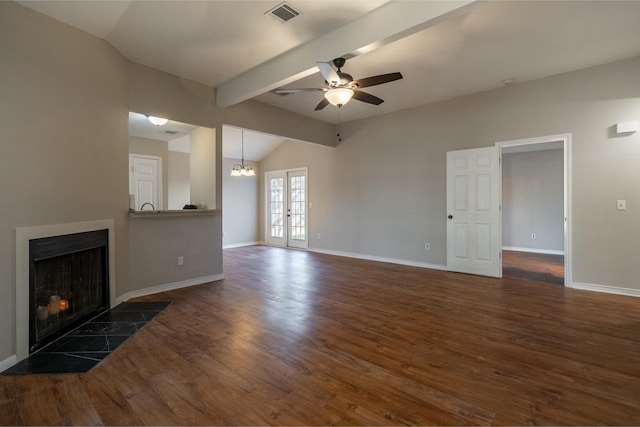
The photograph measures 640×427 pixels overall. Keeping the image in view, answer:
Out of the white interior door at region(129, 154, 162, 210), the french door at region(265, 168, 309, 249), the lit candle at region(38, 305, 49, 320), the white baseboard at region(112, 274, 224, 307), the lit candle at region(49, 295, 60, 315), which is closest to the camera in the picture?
the lit candle at region(38, 305, 49, 320)

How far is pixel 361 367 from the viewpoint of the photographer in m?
2.18

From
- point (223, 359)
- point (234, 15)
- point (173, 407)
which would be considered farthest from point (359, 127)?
point (173, 407)

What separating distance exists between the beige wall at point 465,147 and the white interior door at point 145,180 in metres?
3.25

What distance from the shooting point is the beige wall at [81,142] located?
233 cm

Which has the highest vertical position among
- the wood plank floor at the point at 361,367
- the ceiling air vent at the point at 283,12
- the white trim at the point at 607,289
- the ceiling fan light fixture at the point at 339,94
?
the ceiling air vent at the point at 283,12

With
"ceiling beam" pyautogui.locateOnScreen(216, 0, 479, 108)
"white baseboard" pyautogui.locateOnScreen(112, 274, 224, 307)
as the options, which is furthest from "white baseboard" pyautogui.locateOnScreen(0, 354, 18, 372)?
"ceiling beam" pyautogui.locateOnScreen(216, 0, 479, 108)

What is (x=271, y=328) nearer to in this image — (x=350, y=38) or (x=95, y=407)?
(x=95, y=407)

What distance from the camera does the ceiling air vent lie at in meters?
2.68

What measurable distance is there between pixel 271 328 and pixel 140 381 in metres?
1.12

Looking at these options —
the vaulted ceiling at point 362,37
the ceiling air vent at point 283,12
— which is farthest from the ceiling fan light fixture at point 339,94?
the ceiling air vent at point 283,12

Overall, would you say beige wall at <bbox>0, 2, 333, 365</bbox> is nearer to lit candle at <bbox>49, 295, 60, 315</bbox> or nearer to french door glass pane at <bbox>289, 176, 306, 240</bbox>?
lit candle at <bbox>49, 295, 60, 315</bbox>

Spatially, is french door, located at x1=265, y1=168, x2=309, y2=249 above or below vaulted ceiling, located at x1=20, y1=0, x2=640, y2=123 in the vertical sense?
below

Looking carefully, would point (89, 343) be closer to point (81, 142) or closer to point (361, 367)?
point (81, 142)

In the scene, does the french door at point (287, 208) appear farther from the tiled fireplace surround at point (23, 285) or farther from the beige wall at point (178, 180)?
the tiled fireplace surround at point (23, 285)
